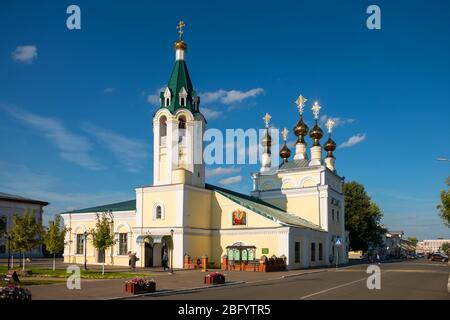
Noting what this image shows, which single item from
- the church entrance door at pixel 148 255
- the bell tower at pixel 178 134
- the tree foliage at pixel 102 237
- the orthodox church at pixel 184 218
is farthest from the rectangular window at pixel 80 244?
the tree foliage at pixel 102 237

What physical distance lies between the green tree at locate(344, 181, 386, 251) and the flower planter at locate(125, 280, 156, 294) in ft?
170

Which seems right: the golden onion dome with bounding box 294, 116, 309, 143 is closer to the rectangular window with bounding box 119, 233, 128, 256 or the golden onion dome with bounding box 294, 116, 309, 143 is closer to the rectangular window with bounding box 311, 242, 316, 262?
the rectangular window with bounding box 311, 242, 316, 262

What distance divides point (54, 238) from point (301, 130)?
3626 centimetres

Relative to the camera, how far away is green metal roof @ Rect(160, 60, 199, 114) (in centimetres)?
4362

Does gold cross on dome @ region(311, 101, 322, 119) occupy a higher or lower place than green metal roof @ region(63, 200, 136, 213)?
higher

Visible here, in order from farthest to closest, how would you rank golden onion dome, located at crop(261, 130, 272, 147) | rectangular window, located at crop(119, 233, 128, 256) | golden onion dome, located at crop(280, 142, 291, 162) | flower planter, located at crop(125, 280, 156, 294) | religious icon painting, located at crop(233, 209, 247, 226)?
golden onion dome, located at crop(280, 142, 291, 162)
golden onion dome, located at crop(261, 130, 272, 147)
rectangular window, located at crop(119, 233, 128, 256)
religious icon painting, located at crop(233, 209, 247, 226)
flower planter, located at crop(125, 280, 156, 294)

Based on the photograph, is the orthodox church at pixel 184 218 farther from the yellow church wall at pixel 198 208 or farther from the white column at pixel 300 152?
the white column at pixel 300 152

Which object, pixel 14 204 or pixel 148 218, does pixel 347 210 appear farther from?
pixel 14 204

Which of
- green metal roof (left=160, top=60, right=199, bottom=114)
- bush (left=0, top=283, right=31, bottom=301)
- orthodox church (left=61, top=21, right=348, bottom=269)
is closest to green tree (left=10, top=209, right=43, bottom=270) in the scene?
orthodox church (left=61, top=21, right=348, bottom=269)

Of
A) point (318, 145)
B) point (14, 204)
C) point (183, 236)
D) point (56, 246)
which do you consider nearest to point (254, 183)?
point (318, 145)

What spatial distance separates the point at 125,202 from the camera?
165 ft

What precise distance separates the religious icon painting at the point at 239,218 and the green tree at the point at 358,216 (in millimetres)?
29353

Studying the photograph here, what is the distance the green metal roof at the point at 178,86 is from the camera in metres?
43.6
